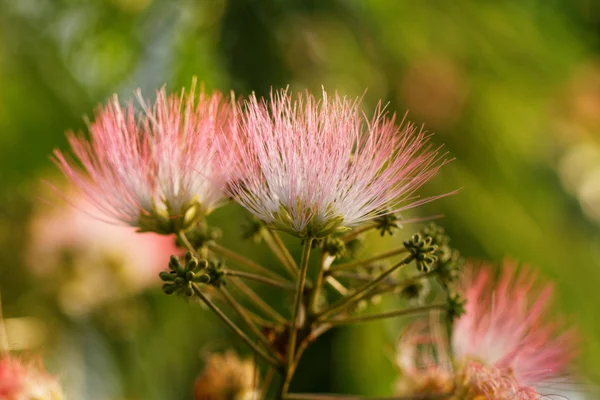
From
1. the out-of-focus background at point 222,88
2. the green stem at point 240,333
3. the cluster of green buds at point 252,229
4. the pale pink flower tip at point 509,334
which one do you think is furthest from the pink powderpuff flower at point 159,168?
the out-of-focus background at point 222,88

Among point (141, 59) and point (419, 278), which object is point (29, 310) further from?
point (419, 278)

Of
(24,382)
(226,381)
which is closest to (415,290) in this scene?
(226,381)

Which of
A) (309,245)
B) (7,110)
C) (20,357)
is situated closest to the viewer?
(309,245)

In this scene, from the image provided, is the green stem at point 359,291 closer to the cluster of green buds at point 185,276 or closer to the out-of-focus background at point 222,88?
the cluster of green buds at point 185,276

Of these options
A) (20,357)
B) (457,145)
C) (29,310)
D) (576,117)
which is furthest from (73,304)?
(576,117)

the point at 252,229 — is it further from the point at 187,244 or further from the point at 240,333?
the point at 240,333
